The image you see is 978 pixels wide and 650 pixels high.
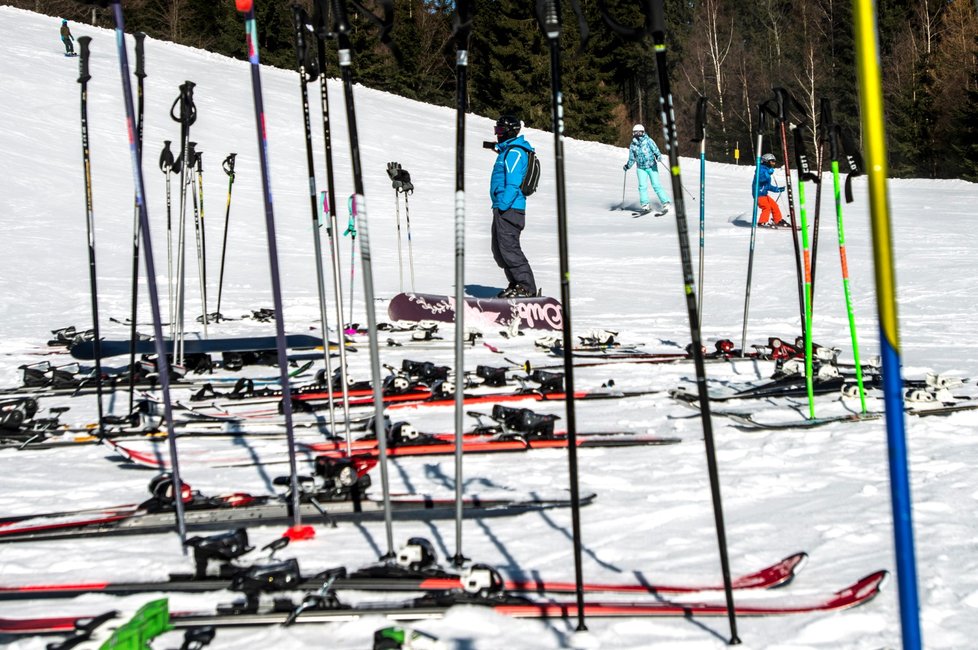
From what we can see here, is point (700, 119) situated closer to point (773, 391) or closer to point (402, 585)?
point (773, 391)

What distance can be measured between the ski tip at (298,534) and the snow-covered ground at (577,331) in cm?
8

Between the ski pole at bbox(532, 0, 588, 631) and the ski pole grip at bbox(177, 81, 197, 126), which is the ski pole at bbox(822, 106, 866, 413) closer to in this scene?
the ski pole at bbox(532, 0, 588, 631)

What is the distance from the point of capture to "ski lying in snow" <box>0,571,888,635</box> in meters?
2.88

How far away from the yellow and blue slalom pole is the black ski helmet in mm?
9088

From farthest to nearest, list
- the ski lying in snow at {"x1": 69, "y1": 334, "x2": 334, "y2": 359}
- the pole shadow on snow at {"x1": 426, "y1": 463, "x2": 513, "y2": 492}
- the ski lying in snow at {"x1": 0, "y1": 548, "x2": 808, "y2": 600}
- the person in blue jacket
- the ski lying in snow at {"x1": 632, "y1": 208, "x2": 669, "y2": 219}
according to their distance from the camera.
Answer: the ski lying in snow at {"x1": 632, "y1": 208, "x2": 669, "y2": 219} → the person in blue jacket → the ski lying in snow at {"x1": 69, "y1": 334, "x2": 334, "y2": 359} → the pole shadow on snow at {"x1": 426, "y1": 463, "x2": 513, "y2": 492} → the ski lying in snow at {"x1": 0, "y1": 548, "x2": 808, "y2": 600}

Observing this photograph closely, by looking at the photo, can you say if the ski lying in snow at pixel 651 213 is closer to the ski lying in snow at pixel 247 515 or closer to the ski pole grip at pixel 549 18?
the ski lying in snow at pixel 247 515

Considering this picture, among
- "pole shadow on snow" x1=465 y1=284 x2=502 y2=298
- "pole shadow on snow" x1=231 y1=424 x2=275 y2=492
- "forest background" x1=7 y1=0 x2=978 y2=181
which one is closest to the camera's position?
"pole shadow on snow" x1=231 y1=424 x2=275 y2=492

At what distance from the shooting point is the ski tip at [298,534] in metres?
3.79

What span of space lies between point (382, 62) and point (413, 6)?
4589mm

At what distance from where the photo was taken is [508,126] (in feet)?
35.2

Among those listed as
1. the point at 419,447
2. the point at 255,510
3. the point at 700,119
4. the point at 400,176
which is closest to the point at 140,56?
the point at 419,447

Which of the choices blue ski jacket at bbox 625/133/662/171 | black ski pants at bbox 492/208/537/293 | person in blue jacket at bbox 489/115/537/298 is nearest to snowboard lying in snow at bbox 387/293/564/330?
person in blue jacket at bbox 489/115/537/298

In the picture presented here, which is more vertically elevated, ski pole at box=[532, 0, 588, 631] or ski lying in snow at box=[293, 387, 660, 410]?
ski pole at box=[532, 0, 588, 631]

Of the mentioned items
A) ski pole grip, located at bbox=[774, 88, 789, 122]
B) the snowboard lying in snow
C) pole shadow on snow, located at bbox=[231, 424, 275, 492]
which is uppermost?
ski pole grip, located at bbox=[774, 88, 789, 122]
